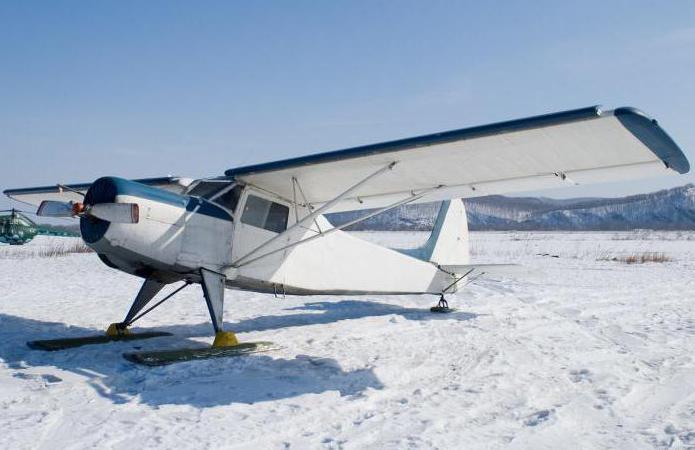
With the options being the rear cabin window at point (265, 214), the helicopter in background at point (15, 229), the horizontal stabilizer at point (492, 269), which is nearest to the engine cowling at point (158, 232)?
the rear cabin window at point (265, 214)

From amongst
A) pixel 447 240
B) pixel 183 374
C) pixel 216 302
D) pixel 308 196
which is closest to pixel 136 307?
pixel 216 302

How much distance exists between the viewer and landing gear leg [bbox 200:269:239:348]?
19.4 feet

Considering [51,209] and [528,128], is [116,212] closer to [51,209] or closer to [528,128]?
[51,209]

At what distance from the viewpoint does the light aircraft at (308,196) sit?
201 inches

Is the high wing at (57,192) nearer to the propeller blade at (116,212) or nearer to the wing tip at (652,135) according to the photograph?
the propeller blade at (116,212)

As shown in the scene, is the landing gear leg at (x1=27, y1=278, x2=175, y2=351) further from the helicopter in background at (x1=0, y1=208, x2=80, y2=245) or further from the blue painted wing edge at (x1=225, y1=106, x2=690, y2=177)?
the helicopter in background at (x1=0, y1=208, x2=80, y2=245)

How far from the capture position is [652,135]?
444 cm

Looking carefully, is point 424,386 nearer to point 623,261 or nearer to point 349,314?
point 349,314

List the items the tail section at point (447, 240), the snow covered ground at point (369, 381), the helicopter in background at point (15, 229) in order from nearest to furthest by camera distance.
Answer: the snow covered ground at point (369, 381) < the tail section at point (447, 240) < the helicopter in background at point (15, 229)

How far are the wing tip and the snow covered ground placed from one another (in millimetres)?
2035

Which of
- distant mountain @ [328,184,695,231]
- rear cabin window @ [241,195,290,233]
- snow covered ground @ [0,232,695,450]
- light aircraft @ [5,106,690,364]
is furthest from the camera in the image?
distant mountain @ [328,184,695,231]

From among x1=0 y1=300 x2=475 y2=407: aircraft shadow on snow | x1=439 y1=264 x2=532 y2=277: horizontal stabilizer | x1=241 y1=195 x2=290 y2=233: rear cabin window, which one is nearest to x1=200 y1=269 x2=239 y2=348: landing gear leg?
x1=0 y1=300 x2=475 y2=407: aircraft shadow on snow

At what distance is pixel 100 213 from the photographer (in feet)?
16.8

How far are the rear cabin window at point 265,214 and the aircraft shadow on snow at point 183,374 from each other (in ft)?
5.51
